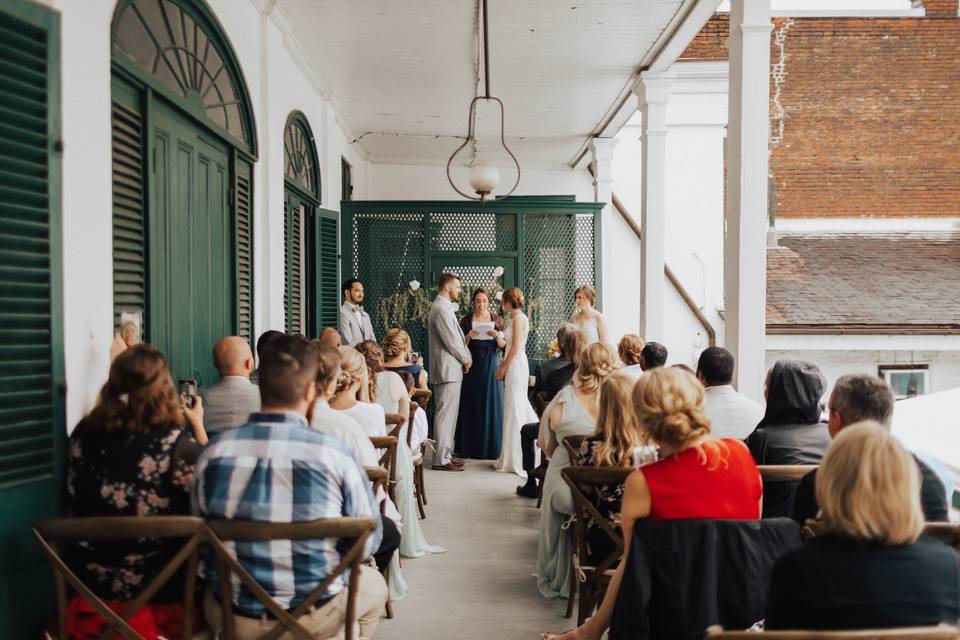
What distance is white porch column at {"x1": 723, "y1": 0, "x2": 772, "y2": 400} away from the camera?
14.3ft

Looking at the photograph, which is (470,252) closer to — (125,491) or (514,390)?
(514,390)

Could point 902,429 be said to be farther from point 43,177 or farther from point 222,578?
point 43,177

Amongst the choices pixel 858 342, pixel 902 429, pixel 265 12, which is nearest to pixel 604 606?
pixel 902 429

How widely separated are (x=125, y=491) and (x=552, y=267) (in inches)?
302

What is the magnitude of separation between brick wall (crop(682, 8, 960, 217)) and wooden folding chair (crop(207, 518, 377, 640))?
12.2 metres

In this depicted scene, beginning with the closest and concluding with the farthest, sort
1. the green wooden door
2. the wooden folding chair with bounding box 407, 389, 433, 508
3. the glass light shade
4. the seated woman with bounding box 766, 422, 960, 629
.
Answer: the seated woman with bounding box 766, 422, 960, 629
the green wooden door
the wooden folding chair with bounding box 407, 389, 433, 508
the glass light shade

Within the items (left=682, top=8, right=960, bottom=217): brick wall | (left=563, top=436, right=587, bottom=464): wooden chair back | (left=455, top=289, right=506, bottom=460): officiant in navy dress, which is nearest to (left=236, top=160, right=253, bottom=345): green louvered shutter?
(left=563, top=436, right=587, bottom=464): wooden chair back

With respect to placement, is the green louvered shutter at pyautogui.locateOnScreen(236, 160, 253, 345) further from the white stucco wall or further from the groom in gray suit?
the groom in gray suit

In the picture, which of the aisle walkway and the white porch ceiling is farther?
the white porch ceiling

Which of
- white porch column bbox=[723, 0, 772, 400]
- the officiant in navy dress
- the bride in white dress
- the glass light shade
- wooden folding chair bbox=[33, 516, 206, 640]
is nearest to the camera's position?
wooden folding chair bbox=[33, 516, 206, 640]

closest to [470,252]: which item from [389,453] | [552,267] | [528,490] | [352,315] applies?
[552,267]

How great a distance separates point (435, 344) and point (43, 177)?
481 cm

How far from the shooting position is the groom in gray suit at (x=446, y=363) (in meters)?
7.12

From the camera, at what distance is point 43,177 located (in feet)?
8.57
